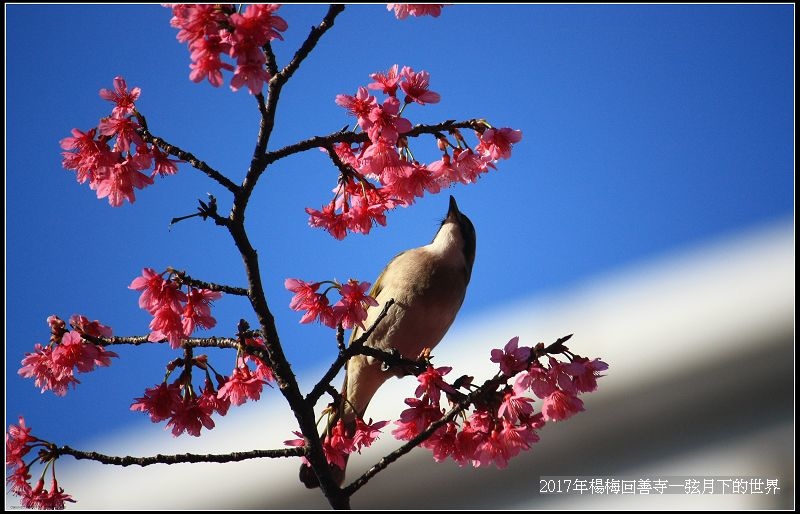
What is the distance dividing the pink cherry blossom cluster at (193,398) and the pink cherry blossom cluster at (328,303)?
0.20 m

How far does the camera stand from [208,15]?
2.19 m

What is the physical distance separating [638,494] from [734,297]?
1.38 meters

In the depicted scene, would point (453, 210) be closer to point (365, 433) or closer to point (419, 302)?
point (419, 302)

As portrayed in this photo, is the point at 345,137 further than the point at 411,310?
No

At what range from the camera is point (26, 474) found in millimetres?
2734

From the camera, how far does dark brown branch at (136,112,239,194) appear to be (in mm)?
2229

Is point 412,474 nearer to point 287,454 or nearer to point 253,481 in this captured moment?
point 253,481

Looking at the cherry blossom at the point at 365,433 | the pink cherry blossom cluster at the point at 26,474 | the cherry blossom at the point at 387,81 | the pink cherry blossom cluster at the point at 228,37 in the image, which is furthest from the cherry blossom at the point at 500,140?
the pink cherry blossom cluster at the point at 26,474

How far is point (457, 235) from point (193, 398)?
2.27 meters

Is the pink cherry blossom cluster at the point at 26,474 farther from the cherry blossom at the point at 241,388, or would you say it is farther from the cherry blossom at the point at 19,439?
the cherry blossom at the point at 241,388

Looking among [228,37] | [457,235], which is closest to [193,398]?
[228,37]

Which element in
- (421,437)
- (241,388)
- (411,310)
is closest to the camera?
(421,437)

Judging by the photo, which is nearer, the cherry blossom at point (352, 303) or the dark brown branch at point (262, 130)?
the dark brown branch at point (262, 130)

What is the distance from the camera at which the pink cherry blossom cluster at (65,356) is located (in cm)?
271
